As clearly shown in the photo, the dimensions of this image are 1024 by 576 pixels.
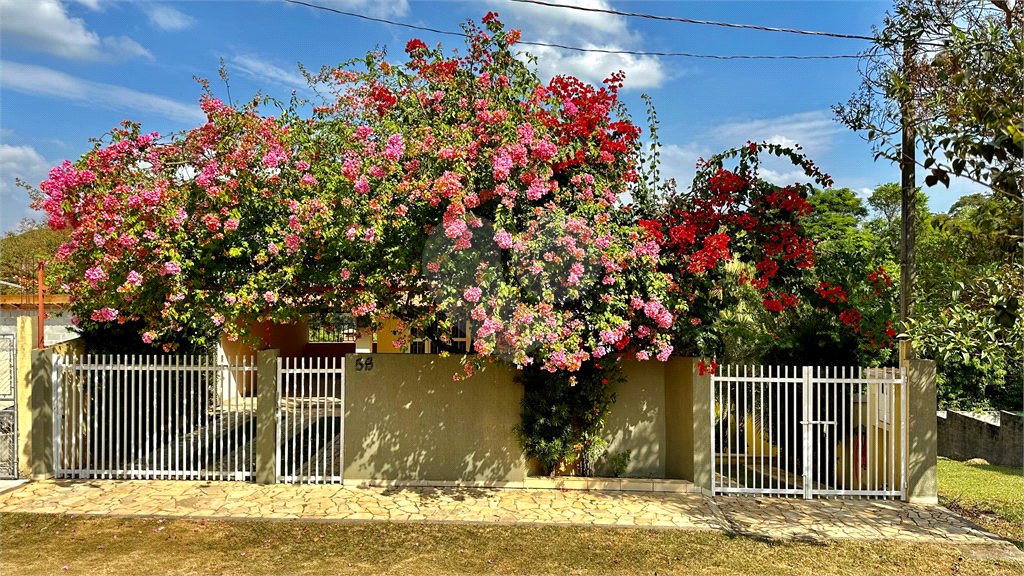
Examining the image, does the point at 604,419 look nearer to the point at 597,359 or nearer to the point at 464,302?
the point at 597,359

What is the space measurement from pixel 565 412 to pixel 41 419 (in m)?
6.68

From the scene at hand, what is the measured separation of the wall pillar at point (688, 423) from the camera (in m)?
8.03

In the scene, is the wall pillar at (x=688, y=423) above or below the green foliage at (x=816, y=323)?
below

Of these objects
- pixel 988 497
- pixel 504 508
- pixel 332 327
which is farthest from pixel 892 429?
pixel 332 327

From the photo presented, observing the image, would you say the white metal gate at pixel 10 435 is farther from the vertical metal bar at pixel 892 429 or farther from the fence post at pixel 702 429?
the vertical metal bar at pixel 892 429

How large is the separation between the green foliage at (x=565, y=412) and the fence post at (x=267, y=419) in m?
3.05

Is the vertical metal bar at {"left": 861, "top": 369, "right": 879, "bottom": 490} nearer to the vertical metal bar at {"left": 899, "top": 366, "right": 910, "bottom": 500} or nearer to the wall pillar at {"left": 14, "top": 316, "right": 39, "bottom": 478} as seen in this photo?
the vertical metal bar at {"left": 899, "top": 366, "right": 910, "bottom": 500}

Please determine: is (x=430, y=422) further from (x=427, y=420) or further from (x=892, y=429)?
(x=892, y=429)

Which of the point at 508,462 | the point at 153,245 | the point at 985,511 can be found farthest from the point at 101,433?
the point at 985,511

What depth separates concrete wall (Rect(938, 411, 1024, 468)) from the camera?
12.6 metres

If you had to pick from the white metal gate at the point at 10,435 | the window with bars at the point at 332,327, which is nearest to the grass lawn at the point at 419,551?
the white metal gate at the point at 10,435

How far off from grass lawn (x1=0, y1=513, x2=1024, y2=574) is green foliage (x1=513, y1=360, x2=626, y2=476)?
1.57m

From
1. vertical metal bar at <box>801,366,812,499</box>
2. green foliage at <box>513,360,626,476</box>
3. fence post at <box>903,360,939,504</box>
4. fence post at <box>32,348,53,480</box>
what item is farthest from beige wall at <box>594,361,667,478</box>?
fence post at <box>32,348,53,480</box>

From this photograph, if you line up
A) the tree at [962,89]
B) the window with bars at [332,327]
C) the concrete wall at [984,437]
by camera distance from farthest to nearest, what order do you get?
1. the concrete wall at [984,437]
2. the window with bars at [332,327]
3. the tree at [962,89]
